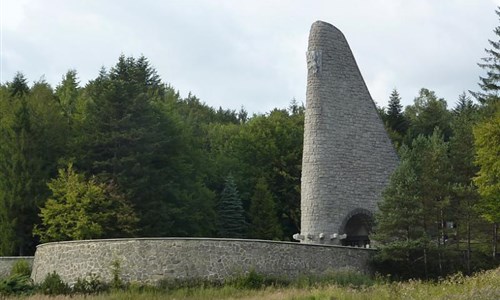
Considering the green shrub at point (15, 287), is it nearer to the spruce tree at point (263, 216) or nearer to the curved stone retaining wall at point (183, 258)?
the curved stone retaining wall at point (183, 258)

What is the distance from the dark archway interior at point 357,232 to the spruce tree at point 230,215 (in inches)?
327

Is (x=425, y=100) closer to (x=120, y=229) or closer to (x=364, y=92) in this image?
(x=364, y=92)

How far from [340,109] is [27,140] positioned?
1498 cm

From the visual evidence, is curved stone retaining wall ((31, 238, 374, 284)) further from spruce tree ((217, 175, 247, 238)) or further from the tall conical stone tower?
spruce tree ((217, 175, 247, 238))

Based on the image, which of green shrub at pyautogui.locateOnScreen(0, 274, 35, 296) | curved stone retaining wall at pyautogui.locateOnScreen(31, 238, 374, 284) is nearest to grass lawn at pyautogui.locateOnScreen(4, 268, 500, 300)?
curved stone retaining wall at pyautogui.locateOnScreen(31, 238, 374, 284)

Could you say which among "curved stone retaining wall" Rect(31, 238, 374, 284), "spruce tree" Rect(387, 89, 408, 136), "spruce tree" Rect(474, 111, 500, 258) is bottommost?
"curved stone retaining wall" Rect(31, 238, 374, 284)

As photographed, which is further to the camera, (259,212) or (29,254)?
(259,212)

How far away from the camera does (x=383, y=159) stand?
1468 inches

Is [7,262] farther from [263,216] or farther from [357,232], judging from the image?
[357,232]

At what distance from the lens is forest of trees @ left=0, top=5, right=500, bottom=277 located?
99.4ft

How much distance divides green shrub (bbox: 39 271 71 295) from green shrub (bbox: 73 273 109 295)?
31cm

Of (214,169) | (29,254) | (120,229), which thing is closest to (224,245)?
(120,229)

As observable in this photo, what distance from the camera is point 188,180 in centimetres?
4197

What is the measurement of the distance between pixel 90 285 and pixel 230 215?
64.2ft
